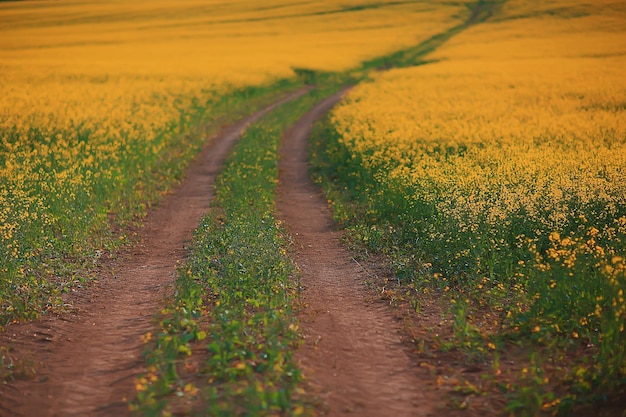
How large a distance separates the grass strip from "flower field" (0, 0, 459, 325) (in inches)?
79.0

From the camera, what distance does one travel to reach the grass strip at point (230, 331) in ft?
18.6

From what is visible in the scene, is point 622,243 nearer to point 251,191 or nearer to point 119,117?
point 251,191

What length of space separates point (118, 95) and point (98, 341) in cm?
2330

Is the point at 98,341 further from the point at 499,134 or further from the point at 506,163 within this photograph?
the point at 499,134

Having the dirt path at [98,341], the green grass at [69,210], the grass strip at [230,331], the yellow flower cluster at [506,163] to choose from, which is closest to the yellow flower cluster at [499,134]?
the yellow flower cluster at [506,163]

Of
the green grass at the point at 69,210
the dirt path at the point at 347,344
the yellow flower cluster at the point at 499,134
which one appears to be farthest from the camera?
the yellow flower cluster at the point at 499,134

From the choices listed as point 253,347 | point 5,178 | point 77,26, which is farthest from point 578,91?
point 77,26

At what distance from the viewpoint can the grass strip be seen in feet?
18.6

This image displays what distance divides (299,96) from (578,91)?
51.5ft

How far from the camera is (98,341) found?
24.3 feet

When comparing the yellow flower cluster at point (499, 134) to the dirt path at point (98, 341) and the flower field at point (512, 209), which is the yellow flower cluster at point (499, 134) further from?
the dirt path at point (98, 341)

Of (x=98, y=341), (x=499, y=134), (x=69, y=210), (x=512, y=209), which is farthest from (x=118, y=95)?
(x=98, y=341)

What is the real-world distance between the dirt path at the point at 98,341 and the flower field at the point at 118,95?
0.50 meters

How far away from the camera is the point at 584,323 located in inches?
279
